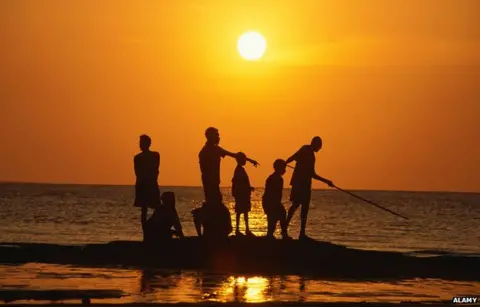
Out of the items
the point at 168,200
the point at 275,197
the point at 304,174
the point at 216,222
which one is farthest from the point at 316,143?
the point at 168,200

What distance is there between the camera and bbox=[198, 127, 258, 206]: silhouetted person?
26.8 metres

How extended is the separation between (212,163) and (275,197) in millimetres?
2454

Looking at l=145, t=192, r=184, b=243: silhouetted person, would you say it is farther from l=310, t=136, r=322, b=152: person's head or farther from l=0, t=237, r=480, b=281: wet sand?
l=310, t=136, r=322, b=152: person's head

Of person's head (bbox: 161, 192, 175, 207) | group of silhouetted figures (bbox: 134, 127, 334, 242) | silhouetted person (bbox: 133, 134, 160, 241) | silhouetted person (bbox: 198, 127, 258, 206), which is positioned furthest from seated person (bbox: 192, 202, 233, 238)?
silhouetted person (bbox: 133, 134, 160, 241)

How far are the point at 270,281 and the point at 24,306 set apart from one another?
21.1 feet

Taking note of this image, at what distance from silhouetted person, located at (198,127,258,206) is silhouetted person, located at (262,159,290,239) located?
5.14 feet

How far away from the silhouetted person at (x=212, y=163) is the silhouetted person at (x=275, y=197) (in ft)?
5.14

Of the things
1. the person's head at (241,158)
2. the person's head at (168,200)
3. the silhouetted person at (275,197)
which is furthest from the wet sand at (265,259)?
the person's head at (241,158)

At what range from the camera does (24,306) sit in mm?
19219

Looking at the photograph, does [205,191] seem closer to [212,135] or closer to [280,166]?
[212,135]

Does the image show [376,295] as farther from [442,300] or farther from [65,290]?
[65,290]

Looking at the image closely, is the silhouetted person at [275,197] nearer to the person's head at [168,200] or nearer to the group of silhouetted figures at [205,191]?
the group of silhouetted figures at [205,191]

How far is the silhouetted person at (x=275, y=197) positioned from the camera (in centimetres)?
2859

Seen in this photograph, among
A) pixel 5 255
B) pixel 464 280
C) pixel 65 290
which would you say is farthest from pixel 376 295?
pixel 5 255
